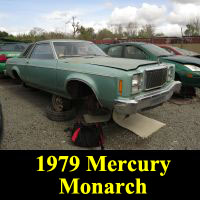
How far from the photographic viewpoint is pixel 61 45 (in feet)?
13.2

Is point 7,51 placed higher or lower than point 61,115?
higher

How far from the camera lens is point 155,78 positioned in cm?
308

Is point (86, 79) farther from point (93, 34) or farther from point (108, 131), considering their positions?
point (93, 34)

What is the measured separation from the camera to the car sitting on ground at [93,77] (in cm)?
265

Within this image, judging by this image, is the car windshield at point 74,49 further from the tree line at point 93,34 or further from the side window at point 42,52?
the tree line at point 93,34

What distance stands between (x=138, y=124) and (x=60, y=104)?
5.45ft

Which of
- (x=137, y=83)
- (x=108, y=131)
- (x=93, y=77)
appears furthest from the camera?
(x=108, y=131)

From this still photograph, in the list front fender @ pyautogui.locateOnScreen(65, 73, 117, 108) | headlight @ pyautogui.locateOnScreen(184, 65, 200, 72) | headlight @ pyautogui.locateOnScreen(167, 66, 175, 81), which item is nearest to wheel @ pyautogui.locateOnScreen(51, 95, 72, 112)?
front fender @ pyautogui.locateOnScreen(65, 73, 117, 108)

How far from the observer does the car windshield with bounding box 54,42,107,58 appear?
3.94 m

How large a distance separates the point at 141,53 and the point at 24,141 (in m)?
3.85

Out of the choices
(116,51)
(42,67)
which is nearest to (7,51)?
(42,67)

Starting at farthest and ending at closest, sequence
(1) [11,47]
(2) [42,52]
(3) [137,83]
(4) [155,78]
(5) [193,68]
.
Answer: (1) [11,47] → (5) [193,68] → (2) [42,52] → (4) [155,78] → (3) [137,83]

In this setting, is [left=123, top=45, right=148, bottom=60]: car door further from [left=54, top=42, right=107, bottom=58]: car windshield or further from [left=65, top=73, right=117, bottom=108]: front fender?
[left=65, top=73, right=117, bottom=108]: front fender

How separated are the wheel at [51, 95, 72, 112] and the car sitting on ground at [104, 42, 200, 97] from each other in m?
2.56
